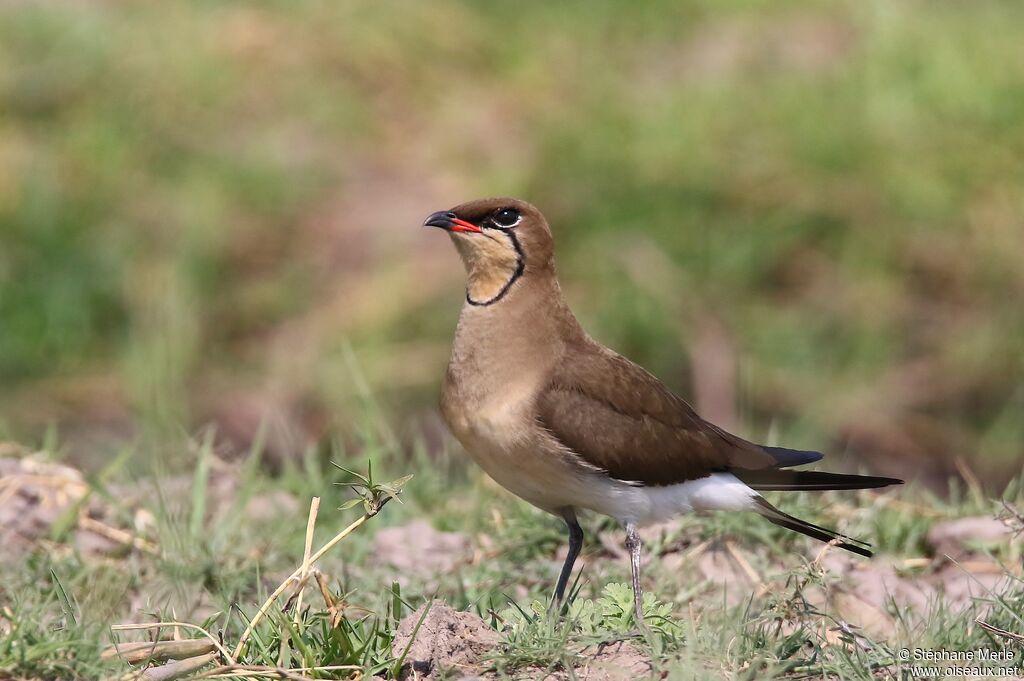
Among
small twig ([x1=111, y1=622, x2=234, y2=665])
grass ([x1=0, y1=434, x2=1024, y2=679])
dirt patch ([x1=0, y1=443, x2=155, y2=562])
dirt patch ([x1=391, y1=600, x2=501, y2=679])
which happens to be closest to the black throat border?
grass ([x1=0, y1=434, x2=1024, y2=679])

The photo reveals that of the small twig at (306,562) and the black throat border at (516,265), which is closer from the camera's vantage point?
the small twig at (306,562)

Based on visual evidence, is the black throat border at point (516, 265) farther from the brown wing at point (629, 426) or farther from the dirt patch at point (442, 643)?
the dirt patch at point (442, 643)

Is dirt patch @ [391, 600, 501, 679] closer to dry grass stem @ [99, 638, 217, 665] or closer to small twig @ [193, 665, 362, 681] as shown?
small twig @ [193, 665, 362, 681]

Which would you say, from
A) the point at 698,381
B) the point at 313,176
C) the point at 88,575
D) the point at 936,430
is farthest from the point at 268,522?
the point at 313,176

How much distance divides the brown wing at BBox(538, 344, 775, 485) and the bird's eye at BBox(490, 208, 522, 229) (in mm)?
411

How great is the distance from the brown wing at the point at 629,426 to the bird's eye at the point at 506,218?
0.41 m

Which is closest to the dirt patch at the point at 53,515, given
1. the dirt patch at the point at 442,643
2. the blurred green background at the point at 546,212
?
the dirt patch at the point at 442,643

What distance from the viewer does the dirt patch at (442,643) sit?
349 centimetres

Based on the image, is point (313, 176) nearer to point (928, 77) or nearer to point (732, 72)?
point (732, 72)

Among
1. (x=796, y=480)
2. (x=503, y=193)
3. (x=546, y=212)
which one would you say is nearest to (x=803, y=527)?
(x=796, y=480)

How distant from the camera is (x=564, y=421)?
403 centimetres

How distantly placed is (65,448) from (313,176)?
415 centimetres

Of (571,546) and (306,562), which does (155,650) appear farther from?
(571,546)

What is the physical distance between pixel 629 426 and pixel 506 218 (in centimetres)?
69
